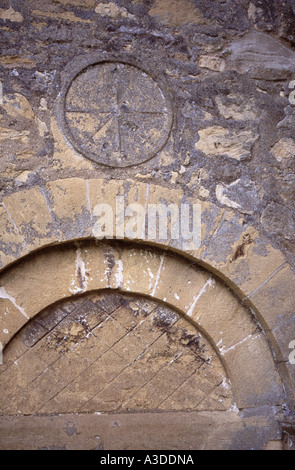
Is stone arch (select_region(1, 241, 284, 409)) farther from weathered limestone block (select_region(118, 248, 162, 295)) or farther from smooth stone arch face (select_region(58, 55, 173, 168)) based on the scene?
smooth stone arch face (select_region(58, 55, 173, 168))

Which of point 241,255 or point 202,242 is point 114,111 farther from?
point 241,255

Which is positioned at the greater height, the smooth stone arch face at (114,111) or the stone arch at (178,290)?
the smooth stone arch face at (114,111)

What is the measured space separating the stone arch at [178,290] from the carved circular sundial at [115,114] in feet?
1.91

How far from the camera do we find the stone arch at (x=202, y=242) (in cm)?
273

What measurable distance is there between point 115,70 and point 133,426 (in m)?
2.17

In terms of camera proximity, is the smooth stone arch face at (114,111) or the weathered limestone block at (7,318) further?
the smooth stone arch face at (114,111)

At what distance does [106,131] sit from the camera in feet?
9.57

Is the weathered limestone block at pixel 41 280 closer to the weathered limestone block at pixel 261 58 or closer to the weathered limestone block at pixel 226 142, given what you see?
the weathered limestone block at pixel 226 142

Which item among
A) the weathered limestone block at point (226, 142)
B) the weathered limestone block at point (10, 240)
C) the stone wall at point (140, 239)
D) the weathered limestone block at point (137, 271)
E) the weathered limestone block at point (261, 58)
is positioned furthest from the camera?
the weathered limestone block at point (261, 58)

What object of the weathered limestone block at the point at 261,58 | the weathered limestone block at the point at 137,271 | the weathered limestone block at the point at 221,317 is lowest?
the weathered limestone block at the point at 221,317

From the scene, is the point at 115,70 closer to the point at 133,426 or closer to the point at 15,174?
the point at 15,174

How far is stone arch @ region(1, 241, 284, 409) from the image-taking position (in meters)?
2.86

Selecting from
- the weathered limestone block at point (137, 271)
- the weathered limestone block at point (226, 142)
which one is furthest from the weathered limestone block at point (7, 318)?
the weathered limestone block at point (226, 142)

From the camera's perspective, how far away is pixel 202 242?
116 inches
